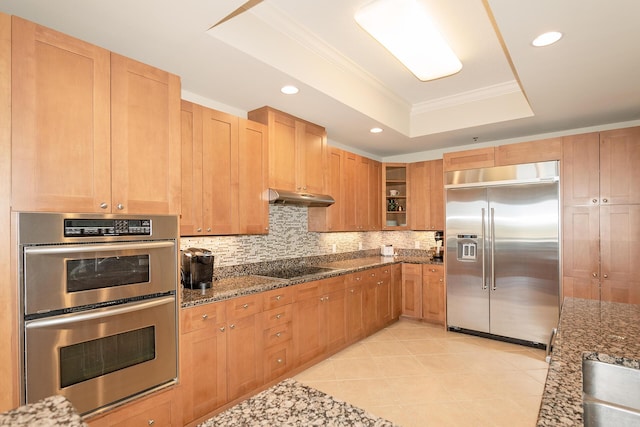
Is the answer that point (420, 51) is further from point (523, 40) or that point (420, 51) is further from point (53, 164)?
point (53, 164)

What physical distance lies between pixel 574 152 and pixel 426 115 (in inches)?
65.5

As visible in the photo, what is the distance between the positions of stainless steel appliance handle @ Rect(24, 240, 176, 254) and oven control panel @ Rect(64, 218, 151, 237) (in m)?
0.06

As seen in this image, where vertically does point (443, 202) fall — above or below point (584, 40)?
below

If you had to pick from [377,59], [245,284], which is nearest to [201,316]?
[245,284]

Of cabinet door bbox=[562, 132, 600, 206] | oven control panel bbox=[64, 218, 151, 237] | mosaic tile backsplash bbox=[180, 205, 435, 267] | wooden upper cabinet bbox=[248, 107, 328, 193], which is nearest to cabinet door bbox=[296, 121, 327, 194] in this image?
wooden upper cabinet bbox=[248, 107, 328, 193]

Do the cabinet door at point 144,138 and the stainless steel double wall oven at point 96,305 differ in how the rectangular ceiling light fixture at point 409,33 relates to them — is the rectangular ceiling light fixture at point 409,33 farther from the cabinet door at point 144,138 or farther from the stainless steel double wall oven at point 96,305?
the stainless steel double wall oven at point 96,305

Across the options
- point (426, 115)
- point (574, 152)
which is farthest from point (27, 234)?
point (574, 152)

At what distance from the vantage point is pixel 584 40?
2182 mm

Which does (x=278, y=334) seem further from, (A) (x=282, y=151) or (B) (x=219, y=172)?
(A) (x=282, y=151)

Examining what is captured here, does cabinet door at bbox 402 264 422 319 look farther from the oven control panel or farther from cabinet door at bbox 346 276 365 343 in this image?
the oven control panel

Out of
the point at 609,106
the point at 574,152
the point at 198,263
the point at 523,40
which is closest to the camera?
the point at 523,40

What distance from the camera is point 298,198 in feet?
11.1

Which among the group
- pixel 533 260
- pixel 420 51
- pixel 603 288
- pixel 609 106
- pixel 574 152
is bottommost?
pixel 603 288

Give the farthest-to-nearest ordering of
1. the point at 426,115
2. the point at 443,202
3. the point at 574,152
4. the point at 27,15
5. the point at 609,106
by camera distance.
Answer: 1. the point at 443,202
2. the point at 426,115
3. the point at 574,152
4. the point at 609,106
5. the point at 27,15
